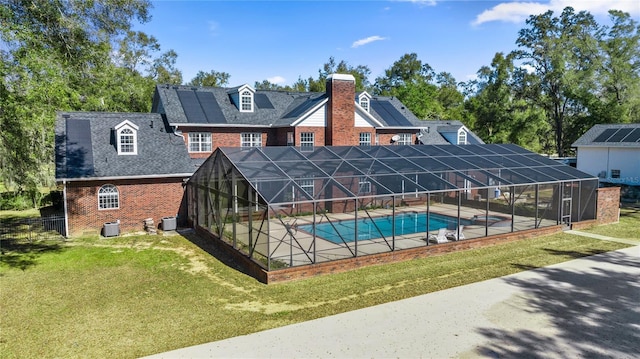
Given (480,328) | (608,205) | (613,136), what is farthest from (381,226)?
(613,136)

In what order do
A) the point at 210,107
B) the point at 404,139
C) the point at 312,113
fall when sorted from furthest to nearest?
the point at 404,139 < the point at 210,107 < the point at 312,113

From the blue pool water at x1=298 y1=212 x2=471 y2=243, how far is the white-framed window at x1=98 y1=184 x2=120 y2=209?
348 inches

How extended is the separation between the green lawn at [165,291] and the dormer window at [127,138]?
554 centimetres

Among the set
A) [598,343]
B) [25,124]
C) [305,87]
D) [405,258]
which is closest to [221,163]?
[25,124]

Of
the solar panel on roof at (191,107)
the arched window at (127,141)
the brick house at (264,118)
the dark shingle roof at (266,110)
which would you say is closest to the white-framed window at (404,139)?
the dark shingle roof at (266,110)

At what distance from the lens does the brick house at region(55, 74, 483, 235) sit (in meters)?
19.9

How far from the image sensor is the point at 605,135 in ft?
115

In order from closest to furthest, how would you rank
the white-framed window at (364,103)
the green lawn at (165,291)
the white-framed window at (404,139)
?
the green lawn at (165,291)
the white-framed window at (364,103)
the white-framed window at (404,139)

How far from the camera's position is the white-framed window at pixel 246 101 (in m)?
27.6

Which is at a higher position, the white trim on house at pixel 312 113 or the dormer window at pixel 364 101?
the dormer window at pixel 364 101

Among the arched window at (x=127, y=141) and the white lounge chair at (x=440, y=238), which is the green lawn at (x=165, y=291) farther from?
the arched window at (x=127, y=141)

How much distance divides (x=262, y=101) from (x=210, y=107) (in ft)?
13.4

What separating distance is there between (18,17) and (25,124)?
3.81 m

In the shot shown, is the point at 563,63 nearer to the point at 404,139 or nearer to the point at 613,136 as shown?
the point at 613,136
